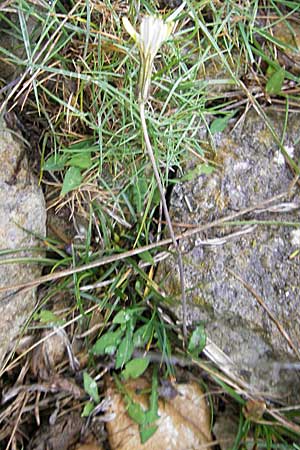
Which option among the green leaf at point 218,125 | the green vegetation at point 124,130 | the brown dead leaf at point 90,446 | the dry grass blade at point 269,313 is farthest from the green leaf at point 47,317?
the green leaf at point 218,125

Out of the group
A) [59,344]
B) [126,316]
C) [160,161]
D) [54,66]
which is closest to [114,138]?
[160,161]

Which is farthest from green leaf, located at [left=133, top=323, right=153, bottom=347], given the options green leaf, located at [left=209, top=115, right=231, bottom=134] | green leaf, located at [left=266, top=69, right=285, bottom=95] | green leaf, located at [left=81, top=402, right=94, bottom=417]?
green leaf, located at [left=266, top=69, right=285, bottom=95]

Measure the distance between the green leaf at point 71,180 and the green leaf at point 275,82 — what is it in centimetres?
65

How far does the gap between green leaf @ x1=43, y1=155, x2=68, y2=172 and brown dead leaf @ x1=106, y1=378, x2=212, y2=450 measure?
66cm

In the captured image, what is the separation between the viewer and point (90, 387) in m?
1.48

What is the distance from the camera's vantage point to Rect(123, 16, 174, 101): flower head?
811 millimetres

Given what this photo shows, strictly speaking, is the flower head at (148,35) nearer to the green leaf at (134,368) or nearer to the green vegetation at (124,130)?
the green vegetation at (124,130)

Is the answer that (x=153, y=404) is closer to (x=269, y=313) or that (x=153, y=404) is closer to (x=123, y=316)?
(x=123, y=316)

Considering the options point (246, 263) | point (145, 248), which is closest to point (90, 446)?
point (145, 248)

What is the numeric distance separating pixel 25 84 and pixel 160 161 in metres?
0.45

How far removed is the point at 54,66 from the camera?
58.7 inches

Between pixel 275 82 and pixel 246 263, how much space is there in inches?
22.6

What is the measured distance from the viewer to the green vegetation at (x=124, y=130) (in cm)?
145

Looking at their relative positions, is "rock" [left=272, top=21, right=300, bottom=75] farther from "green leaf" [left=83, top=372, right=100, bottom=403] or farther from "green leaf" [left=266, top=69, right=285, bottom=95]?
"green leaf" [left=83, top=372, right=100, bottom=403]
